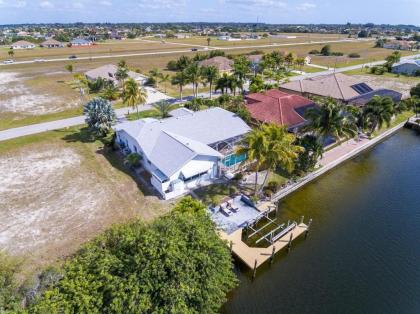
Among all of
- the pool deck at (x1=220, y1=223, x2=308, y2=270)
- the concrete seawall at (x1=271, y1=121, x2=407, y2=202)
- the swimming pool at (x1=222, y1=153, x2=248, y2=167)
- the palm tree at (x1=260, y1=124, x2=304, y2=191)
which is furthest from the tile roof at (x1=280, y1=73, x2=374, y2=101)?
the pool deck at (x1=220, y1=223, x2=308, y2=270)

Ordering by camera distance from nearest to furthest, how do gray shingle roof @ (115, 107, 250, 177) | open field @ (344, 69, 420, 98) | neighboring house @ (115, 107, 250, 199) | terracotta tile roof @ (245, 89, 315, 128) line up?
neighboring house @ (115, 107, 250, 199), gray shingle roof @ (115, 107, 250, 177), terracotta tile roof @ (245, 89, 315, 128), open field @ (344, 69, 420, 98)

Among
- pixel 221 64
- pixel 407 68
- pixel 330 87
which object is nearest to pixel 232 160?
pixel 330 87

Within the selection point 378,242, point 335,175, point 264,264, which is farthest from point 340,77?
point 264,264

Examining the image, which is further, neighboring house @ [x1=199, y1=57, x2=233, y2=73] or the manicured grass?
neighboring house @ [x1=199, y1=57, x2=233, y2=73]

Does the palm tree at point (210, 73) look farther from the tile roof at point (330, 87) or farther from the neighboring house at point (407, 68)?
the neighboring house at point (407, 68)

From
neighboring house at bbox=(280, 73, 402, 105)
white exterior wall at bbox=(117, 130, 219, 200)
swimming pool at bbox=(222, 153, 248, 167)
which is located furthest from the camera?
neighboring house at bbox=(280, 73, 402, 105)

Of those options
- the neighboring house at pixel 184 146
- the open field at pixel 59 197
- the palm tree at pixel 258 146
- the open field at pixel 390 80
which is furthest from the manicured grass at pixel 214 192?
the open field at pixel 390 80

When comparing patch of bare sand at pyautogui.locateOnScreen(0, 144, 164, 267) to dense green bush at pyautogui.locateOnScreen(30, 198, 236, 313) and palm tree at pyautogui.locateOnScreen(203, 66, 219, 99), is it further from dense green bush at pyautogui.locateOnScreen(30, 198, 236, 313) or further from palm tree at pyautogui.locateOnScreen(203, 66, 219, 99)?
palm tree at pyautogui.locateOnScreen(203, 66, 219, 99)
